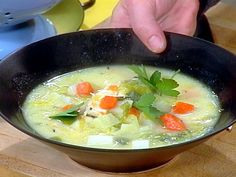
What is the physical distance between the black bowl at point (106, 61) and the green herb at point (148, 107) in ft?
0.24

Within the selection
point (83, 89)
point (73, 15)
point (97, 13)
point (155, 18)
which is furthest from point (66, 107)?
point (97, 13)

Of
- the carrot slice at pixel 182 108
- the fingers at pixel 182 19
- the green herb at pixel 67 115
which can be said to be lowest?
the fingers at pixel 182 19

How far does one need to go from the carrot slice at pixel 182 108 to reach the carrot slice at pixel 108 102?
103 millimetres

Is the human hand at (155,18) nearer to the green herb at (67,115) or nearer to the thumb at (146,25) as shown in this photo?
the thumb at (146,25)

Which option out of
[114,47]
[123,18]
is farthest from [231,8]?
[114,47]

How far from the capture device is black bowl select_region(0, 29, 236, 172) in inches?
34.3

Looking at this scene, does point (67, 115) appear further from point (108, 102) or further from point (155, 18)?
point (155, 18)

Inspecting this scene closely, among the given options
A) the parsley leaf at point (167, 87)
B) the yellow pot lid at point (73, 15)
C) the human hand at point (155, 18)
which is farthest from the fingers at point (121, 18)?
the parsley leaf at point (167, 87)

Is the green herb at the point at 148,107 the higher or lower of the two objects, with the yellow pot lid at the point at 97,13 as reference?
higher

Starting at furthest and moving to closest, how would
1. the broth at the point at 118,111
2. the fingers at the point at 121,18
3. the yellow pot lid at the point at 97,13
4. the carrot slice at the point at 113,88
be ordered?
the yellow pot lid at the point at 97,13
the fingers at the point at 121,18
the carrot slice at the point at 113,88
the broth at the point at 118,111

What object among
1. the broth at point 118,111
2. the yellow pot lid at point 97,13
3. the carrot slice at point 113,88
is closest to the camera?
the broth at point 118,111

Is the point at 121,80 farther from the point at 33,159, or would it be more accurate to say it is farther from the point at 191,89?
the point at 33,159

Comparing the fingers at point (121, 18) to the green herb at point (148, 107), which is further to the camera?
the fingers at point (121, 18)

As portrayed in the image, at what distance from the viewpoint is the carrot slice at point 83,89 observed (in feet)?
3.12
